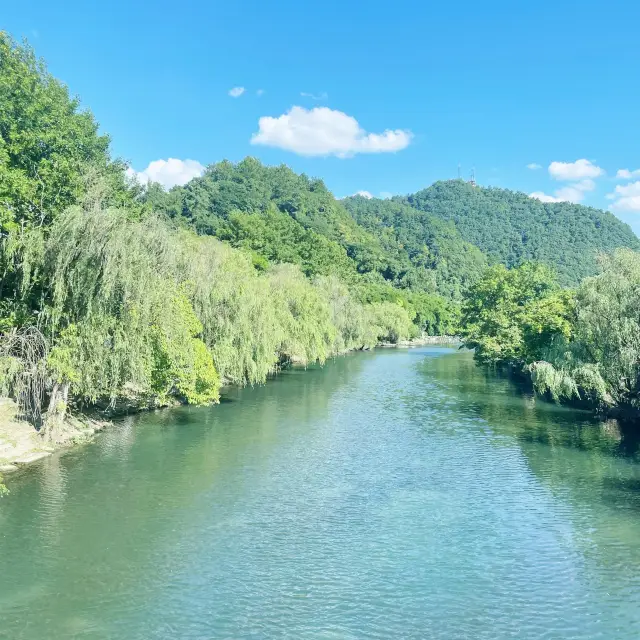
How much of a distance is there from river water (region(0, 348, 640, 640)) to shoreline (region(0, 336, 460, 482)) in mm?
613

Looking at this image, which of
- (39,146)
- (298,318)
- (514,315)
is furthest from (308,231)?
(39,146)

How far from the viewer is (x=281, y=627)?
10906 mm

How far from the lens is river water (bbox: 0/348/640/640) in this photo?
1124 cm

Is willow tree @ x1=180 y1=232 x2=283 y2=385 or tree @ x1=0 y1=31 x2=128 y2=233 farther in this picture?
willow tree @ x1=180 y1=232 x2=283 y2=385

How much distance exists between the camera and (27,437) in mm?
20812

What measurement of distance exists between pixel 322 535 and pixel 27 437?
11848 millimetres

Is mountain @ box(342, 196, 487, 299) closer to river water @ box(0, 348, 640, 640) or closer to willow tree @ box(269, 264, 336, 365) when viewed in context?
willow tree @ box(269, 264, 336, 365)

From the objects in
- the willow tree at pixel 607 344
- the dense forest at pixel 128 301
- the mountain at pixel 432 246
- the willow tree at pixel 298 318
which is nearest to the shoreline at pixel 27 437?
the dense forest at pixel 128 301

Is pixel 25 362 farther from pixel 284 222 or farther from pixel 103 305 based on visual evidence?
pixel 284 222

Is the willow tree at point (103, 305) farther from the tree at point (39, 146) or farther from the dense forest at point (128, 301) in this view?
the tree at point (39, 146)

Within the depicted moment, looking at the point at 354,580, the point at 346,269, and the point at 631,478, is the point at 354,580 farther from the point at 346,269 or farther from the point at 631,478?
the point at 346,269

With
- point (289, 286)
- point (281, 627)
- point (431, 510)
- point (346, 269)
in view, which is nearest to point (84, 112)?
point (289, 286)

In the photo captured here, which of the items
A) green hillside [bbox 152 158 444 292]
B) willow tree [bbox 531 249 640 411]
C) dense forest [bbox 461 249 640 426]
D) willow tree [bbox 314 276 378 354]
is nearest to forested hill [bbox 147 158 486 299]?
green hillside [bbox 152 158 444 292]

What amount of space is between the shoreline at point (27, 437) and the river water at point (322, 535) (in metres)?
0.61
